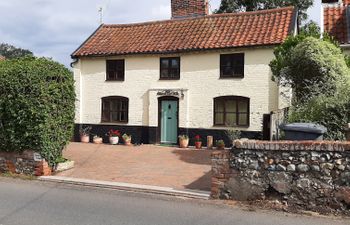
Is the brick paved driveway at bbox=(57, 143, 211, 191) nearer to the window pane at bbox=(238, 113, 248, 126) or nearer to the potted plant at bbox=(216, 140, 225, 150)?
the potted plant at bbox=(216, 140, 225, 150)

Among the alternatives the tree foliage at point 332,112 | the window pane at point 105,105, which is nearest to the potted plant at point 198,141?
the window pane at point 105,105

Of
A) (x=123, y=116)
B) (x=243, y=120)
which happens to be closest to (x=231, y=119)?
(x=243, y=120)

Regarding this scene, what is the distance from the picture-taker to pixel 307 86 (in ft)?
34.9

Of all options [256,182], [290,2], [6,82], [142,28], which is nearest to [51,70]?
[6,82]

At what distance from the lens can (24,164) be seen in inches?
424

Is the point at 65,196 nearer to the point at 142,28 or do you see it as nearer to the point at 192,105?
the point at 192,105

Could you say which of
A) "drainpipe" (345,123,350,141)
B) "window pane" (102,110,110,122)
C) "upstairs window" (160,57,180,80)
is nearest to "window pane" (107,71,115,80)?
"window pane" (102,110,110,122)

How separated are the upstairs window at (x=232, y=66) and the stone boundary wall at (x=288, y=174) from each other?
30.3 feet

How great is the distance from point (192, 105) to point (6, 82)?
28.9ft

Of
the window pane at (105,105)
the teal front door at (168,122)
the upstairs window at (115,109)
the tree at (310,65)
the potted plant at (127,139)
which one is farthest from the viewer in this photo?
the window pane at (105,105)

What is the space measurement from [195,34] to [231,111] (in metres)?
4.16

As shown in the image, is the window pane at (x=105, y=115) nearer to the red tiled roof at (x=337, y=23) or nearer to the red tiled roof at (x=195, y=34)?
the red tiled roof at (x=195, y=34)

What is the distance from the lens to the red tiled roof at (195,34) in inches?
645

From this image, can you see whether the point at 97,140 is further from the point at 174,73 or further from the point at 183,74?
the point at 183,74
